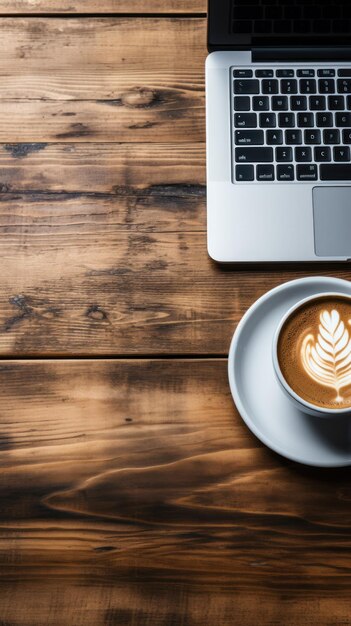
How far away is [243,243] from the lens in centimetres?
74

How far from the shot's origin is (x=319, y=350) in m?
0.67

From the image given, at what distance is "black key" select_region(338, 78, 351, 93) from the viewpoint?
2.55ft

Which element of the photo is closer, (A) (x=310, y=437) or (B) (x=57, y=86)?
(A) (x=310, y=437)

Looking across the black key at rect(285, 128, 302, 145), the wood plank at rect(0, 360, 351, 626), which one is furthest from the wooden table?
the black key at rect(285, 128, 302, 145)

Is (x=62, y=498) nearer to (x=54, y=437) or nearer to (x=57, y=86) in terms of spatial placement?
(x=54, y=437)

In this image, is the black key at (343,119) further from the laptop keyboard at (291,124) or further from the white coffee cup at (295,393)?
the white coffee cup at (295,393)

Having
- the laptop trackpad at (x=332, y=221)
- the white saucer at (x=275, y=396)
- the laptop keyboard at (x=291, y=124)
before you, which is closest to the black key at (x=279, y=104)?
the laptop keyboard at (x=291, y=124)

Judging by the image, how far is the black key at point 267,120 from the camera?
765 mm

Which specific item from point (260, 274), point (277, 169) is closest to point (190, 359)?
point (260, 274)

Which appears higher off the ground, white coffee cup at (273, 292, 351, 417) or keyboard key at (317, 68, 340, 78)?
keyboard key at (317, 68, 340, 78)

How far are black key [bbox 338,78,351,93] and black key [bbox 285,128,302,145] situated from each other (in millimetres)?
77

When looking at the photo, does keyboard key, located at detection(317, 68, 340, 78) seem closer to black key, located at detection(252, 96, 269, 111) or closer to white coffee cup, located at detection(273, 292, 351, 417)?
black key, located at detection(252, 96, 269, 111)

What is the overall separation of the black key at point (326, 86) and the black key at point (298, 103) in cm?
2

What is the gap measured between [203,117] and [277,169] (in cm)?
12
